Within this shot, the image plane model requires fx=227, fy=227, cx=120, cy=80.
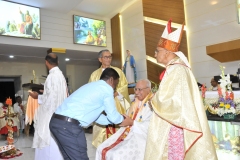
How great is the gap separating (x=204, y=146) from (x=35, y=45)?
675 cm

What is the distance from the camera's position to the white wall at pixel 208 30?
5941 mm

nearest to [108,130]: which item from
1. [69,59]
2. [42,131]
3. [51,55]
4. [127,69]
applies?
[42,131]

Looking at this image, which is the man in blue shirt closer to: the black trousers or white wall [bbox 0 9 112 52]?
the black trousers

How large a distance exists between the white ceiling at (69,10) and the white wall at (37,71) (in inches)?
7.6

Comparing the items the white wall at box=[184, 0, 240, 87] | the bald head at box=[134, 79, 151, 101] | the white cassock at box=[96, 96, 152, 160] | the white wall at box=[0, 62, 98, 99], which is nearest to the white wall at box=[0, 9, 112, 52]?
the white wall at box=[0, 62, 98, 99]

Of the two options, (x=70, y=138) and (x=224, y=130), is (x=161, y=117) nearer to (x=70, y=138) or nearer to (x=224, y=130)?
(x=70, y=138)

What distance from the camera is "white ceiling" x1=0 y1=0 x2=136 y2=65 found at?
284 inches

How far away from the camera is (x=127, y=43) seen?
8.70 m

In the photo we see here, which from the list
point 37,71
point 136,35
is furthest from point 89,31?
point 37,71

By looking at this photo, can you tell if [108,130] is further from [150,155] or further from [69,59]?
[69,59]

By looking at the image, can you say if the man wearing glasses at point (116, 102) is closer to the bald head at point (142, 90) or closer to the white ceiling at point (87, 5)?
the bald head at point (142, 90)

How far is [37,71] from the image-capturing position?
8586 millimetres

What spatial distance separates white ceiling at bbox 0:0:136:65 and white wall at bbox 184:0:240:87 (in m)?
2.59

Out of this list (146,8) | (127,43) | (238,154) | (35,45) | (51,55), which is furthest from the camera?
(127,43)
